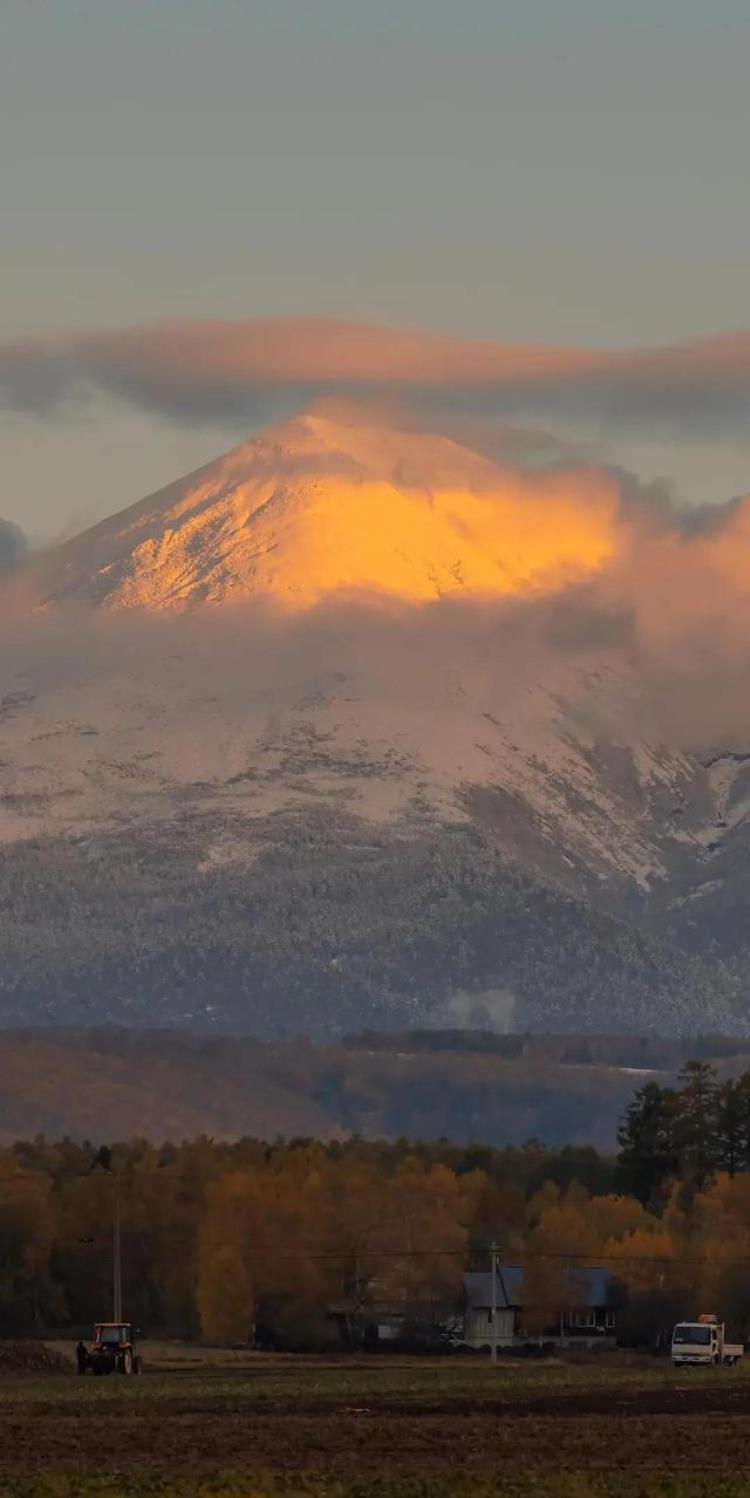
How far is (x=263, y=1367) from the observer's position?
518 ft

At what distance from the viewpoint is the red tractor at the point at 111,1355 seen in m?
147

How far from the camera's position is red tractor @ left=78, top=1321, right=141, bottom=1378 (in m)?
147

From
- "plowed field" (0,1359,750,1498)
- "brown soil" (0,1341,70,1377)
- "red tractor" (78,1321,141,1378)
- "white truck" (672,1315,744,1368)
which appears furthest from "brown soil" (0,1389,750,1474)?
"white truck" (672,1315,744,1368)

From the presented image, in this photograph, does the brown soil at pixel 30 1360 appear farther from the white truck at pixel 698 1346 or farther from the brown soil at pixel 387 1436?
the brown soil at pixel 387 1436

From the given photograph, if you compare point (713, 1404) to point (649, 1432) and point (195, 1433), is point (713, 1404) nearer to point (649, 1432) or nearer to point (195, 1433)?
point (649, 1432)

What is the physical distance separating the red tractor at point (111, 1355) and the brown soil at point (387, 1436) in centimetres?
3486

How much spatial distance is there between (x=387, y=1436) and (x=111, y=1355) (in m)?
56.4

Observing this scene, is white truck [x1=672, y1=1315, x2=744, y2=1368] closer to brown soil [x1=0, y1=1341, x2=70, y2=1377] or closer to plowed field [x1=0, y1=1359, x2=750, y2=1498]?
plowed field [x1=0, y1=1359, x2=750, y2=1498]

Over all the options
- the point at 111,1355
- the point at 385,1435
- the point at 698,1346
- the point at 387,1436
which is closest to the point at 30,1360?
the point at 111,1355

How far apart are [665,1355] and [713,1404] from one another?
70312 mm

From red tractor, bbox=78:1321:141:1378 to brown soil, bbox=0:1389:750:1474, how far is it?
3486 centimetres

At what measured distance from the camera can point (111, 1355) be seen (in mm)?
148375

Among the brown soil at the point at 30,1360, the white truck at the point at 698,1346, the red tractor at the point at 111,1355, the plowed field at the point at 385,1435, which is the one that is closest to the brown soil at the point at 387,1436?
the plowed field at the point at 385,1435

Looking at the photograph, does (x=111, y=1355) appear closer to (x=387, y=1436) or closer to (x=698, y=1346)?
(x=698, y=1346)
